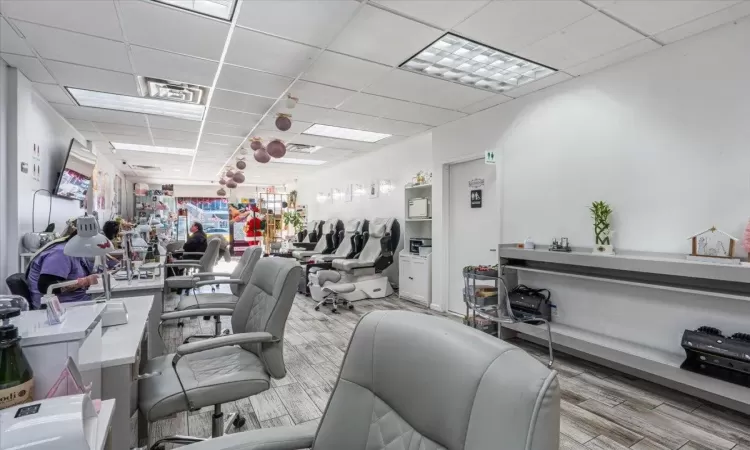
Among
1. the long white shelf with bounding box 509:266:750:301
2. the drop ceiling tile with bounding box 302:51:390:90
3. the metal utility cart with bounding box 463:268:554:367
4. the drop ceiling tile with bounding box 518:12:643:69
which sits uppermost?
the drop ceiling tile with bounding box 518:12:643:69

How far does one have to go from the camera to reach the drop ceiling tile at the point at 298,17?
2422 millimetres

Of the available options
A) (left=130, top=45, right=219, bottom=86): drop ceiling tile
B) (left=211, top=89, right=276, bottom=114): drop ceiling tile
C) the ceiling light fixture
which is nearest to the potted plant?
(left=211, top=89, right=276, bottom=114): drop ceiling tile

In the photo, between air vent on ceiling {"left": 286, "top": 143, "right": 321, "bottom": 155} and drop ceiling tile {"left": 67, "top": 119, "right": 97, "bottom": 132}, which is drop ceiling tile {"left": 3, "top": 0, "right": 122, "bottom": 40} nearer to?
drop ceiling tile {"left": 67, "top": 119, "right": 97, "bottom": 132}

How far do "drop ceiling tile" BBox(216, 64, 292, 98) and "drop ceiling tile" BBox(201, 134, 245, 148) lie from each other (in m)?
2.42

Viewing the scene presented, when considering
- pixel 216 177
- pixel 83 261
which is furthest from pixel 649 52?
pixel 216 177

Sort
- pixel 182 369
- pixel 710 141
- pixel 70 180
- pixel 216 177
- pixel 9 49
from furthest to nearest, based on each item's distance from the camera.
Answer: pixel 216 177 < pixel 70 180 < pixel 9 49 < pixel 710 141 < pixel 182 369

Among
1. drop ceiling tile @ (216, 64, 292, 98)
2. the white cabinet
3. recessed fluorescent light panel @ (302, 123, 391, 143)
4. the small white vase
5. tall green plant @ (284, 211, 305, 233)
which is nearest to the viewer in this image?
the small white vase

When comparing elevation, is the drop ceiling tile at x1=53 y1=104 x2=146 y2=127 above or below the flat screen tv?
above

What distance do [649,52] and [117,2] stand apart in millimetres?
4285

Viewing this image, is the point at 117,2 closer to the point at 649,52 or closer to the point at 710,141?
the point at 649,52

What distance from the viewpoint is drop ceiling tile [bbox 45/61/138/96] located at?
342 cm

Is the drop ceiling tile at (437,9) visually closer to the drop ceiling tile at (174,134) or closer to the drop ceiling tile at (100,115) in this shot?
the drop ceiling tile at (100,115)

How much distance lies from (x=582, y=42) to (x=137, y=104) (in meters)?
5.21

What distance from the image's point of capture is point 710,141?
9.05 ft
